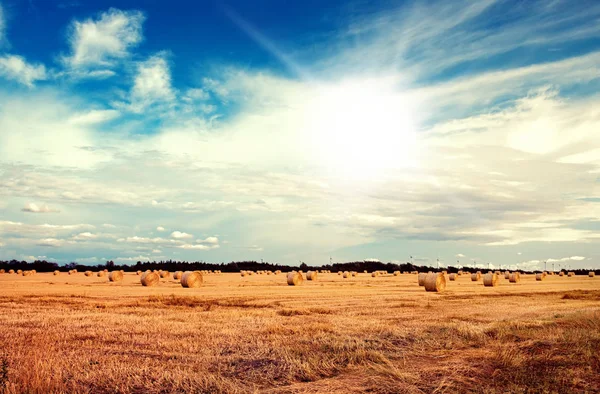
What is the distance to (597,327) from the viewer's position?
48.7 feet

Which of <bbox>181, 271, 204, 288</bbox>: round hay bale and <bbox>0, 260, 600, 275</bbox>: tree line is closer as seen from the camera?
<bbox>181, 271, 204, 288</bbox>: round hay bale

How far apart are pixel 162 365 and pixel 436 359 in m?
5.74

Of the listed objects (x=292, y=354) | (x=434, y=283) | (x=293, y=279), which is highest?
(x=293, y=279)

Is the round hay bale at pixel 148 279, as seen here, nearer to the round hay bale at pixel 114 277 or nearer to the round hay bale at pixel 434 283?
the round hay bale at pixel 114 277

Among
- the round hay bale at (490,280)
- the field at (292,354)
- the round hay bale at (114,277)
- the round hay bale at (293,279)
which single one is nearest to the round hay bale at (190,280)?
the round hay bale at (293,279)

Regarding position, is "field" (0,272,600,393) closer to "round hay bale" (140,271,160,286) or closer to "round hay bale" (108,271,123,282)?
"round hay bale" (140,271,160,286)

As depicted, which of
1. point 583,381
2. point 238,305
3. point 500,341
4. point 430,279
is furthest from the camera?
point 430,279

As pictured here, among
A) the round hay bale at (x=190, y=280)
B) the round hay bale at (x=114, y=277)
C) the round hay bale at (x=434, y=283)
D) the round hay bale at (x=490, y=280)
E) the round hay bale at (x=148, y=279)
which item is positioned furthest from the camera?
the round hay bale at (x=114, y=277)

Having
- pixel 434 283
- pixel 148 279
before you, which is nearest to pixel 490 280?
pixel 434 283

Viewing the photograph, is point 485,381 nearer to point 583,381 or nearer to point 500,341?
point 583,381

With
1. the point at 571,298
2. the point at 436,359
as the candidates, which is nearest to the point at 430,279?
the point at 571,298

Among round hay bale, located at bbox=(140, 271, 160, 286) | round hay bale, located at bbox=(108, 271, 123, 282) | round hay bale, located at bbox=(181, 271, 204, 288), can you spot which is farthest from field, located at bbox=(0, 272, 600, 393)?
round hay bale, located at bbox=(108, 271, 123, 282)

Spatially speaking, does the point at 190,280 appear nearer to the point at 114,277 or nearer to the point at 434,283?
the point at 114,277

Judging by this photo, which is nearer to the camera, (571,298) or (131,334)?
(131,334)
